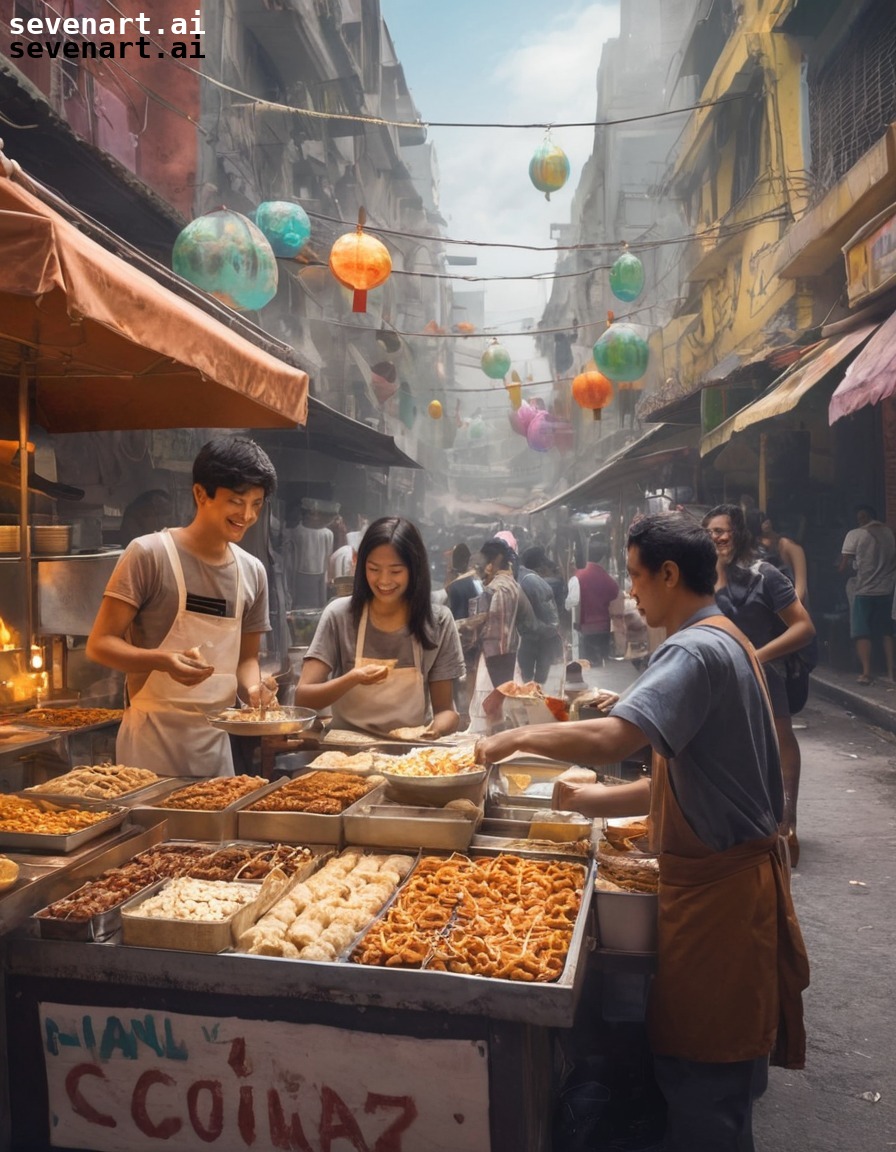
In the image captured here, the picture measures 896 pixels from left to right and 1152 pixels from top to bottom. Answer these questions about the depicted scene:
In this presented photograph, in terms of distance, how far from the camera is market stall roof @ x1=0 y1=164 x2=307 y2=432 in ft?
10.0

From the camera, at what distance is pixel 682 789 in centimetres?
272

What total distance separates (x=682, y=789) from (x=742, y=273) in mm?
18920

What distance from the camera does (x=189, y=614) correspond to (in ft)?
13.6

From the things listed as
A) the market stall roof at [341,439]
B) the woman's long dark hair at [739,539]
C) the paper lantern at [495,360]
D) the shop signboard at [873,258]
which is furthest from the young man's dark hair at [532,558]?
the paper lantern at [495,360]

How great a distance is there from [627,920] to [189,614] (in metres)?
2.30

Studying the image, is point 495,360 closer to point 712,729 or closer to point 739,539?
point 739,539

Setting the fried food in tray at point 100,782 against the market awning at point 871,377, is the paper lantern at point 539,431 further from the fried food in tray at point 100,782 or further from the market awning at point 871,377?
the fried food in tray at point 100,782

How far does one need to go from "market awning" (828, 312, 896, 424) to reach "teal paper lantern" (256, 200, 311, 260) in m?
6.77

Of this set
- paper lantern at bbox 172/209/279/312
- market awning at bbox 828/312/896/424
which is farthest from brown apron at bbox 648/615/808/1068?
paper lantern at bbox 172/209/279/312

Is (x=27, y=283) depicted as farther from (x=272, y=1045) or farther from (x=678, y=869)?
(x=678, y=869)

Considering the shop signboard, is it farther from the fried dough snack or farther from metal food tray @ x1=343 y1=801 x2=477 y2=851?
metal food tray @ x1=343 y1=801 x2=477 y2=851

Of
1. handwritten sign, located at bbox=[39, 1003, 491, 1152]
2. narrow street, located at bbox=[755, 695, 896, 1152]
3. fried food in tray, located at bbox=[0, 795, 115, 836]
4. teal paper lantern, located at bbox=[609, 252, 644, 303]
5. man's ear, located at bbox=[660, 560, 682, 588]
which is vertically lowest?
narrow street, located at bbox=[755, 695, 896, 1152]

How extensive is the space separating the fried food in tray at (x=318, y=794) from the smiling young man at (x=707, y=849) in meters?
0.95

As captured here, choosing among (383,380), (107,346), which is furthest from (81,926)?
(383,380)
